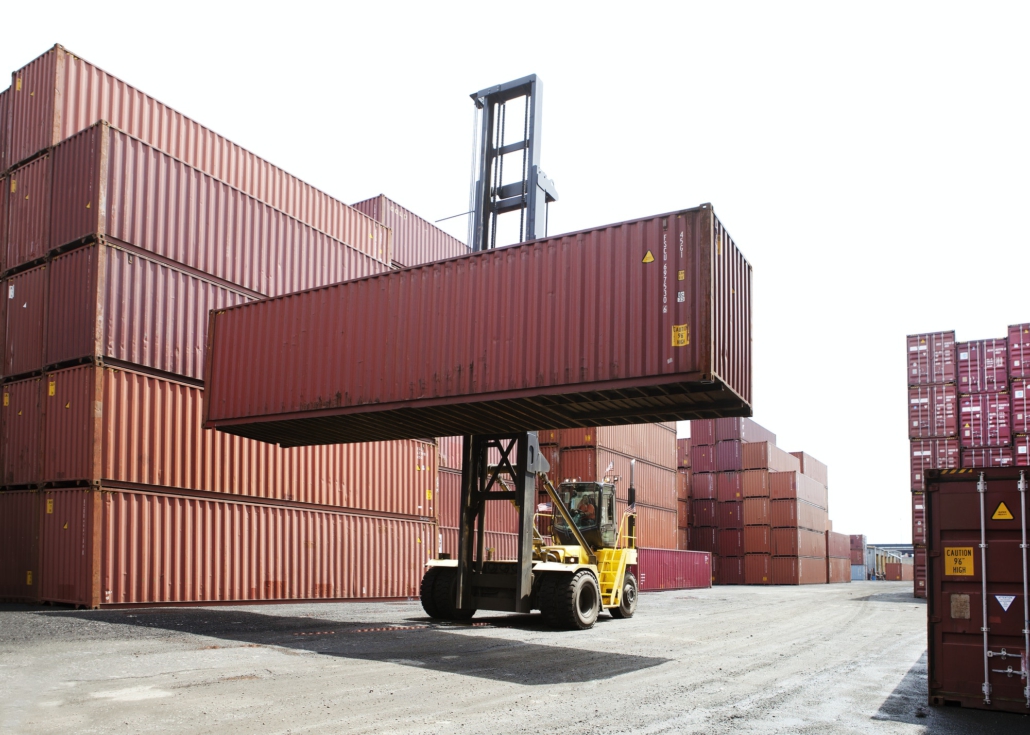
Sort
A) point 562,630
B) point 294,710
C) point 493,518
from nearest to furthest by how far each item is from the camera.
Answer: point 294,710 < point 562,630 < point 493,518

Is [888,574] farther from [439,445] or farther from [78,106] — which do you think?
[78,106]

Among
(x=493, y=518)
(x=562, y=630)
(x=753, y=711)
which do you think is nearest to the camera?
(x=753, y=711)

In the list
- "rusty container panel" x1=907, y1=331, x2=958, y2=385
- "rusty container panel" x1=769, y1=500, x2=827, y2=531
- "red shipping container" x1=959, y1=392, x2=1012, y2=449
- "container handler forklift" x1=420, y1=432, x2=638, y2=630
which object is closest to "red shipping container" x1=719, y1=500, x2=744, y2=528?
"rusty container panel" x1=769, y1=500, x2=827, y2=531

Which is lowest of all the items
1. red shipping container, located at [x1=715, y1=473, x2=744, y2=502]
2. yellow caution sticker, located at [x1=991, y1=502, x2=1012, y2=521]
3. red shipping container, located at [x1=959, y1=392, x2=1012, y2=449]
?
red shipping container, located at [x1=715, y1=473, x2=744, y2=502]

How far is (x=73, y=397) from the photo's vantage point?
14820 mm

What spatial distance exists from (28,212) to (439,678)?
44.1ft

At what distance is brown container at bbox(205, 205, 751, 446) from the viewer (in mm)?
10625

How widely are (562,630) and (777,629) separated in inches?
160

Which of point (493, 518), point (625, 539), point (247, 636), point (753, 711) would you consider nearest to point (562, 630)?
point (625, 539)

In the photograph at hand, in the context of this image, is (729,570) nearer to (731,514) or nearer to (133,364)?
(731,514)

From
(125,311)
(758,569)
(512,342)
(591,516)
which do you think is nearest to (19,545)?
(125,311)

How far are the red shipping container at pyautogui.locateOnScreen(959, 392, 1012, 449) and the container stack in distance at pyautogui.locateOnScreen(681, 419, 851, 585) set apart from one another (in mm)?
20716

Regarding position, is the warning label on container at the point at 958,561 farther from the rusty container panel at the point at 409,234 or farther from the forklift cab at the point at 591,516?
the rusty container panel at the point at 409,234

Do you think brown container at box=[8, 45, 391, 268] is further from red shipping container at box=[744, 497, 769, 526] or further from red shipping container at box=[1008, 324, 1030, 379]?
red shipping container at box=[744, 497, 769, 526]
